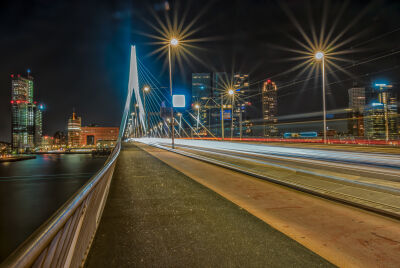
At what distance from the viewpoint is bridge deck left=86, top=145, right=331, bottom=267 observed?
3109 mm

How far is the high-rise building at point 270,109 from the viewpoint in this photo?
3409 cm

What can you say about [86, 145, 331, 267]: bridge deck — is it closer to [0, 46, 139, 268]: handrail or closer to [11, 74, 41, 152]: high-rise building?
[0, 46, 139, 268]: handrail

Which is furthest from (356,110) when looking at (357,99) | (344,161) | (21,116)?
(21,116)

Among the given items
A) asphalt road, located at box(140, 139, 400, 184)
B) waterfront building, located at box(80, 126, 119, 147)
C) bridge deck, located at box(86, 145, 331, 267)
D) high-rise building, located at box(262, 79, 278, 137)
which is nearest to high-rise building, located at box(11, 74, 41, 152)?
waterfront building, located at box(80, 126, 119, 147)

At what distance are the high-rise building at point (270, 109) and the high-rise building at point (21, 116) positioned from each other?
19459cm

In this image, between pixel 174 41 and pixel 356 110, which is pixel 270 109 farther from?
pixel 174 41

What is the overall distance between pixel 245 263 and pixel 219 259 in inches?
12.9

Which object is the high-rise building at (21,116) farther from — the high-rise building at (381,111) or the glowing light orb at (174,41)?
the high-rise building at (381,111)

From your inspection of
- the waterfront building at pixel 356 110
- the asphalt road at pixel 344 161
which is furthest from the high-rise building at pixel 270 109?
the asphalt road at pixel 344 161

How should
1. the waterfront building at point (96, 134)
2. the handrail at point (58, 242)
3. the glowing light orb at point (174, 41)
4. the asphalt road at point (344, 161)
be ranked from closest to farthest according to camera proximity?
the handrail at point (58, 242)
the asphalt road at point (344, 161)
the glowing light orb at point (174, 41)
the waterfront building at point (96, 134)

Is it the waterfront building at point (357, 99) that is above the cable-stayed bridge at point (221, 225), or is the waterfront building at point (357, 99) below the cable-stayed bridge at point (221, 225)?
above

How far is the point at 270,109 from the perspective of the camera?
141 ft

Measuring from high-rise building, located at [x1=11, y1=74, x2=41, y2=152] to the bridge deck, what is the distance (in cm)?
21398

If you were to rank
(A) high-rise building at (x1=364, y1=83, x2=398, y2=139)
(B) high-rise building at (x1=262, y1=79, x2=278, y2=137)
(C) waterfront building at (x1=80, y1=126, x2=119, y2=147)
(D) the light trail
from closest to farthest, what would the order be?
(D) the light trail < (A) high-rise building at (x1=364, y1=83, x2=398, y2=139) < (B) high-rise building at (x1=262, y1=79, x2=278, y2=137) < (C) waterfront building at (x1=80, y1=126, x2=119, y2=147)
